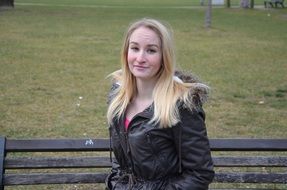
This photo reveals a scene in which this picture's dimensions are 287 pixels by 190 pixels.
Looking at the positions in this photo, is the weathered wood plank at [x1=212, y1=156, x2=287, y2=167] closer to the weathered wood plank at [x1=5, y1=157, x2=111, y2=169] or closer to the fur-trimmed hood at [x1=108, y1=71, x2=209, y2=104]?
the weathered wood plank at [x1=5, y1=157, x2=111, y2=169]

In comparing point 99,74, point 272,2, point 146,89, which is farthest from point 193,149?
point 272,2

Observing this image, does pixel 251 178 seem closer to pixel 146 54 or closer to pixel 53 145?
pixel 53 145

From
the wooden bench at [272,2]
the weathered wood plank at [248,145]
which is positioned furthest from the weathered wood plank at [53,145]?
the wooden bench at [272,2]

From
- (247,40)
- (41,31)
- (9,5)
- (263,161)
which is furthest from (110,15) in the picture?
(263,161)

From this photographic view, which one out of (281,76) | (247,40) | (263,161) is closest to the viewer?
(263,161)

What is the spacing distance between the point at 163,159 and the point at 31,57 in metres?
11.3

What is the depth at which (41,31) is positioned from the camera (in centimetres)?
1933

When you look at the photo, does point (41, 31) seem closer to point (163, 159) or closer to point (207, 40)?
point (207, 40)

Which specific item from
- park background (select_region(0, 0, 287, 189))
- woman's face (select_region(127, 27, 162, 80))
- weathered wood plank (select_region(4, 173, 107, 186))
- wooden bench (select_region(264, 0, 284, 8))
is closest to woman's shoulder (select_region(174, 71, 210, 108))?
woman's face (select_region(127, 27, 162, 80))

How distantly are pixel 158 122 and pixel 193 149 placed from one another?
0.67ft

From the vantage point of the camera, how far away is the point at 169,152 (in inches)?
107

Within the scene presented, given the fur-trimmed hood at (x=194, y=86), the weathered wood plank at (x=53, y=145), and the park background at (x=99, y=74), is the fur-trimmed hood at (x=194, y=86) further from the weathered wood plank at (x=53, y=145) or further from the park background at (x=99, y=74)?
the weathered wood plank at (x=53, y=145)

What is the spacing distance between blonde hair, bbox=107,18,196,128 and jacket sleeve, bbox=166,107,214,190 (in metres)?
0.05

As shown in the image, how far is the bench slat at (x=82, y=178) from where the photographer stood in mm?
3791
